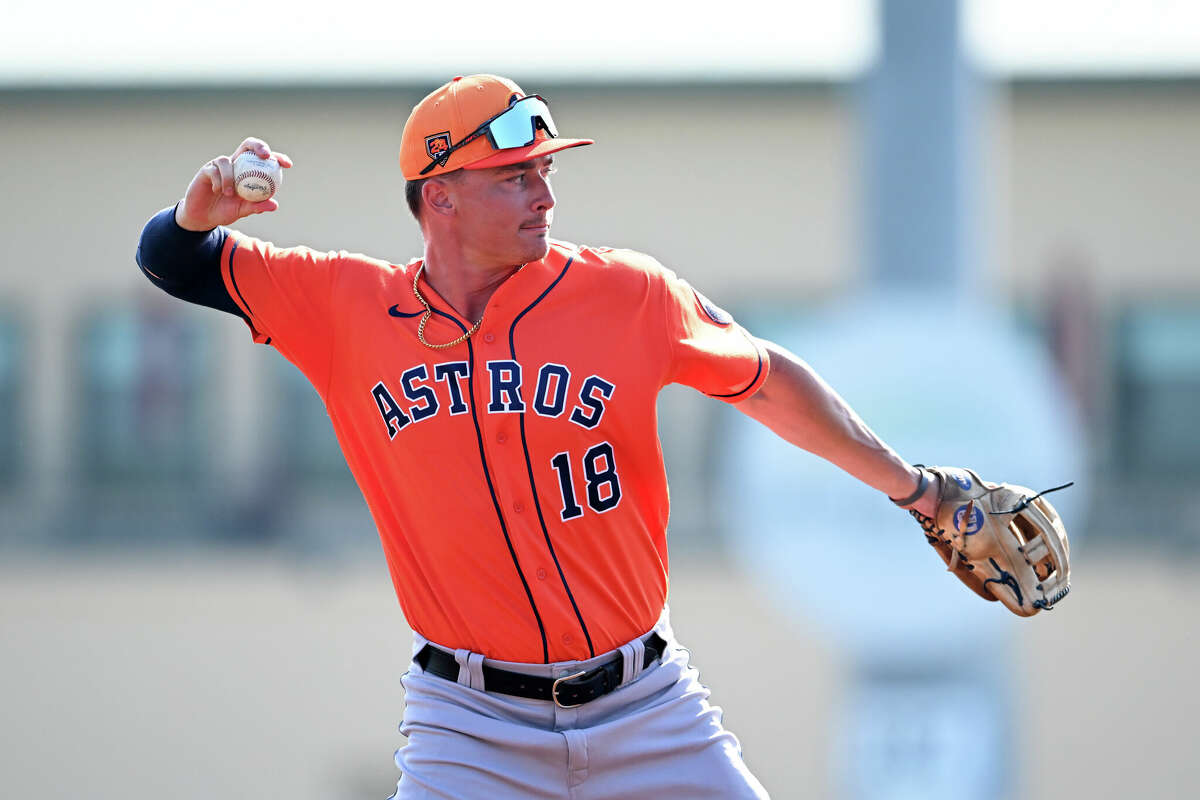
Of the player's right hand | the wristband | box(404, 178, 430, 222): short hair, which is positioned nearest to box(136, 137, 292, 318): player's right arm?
the player's right hand

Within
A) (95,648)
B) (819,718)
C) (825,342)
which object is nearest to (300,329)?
(825,342)

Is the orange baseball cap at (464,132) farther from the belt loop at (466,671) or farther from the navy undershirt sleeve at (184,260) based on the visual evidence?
the belt loop at (466,671)

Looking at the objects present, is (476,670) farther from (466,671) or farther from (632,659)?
(632,659)

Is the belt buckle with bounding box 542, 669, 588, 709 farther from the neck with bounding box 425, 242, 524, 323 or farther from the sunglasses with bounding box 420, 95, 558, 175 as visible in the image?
the sunglasses with bounding box 420, 95, 558, 175

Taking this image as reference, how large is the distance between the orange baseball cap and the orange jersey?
25cm

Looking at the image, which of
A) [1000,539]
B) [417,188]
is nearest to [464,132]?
[417,188]

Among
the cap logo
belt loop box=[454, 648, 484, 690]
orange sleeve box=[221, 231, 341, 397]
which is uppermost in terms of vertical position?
the cap logo

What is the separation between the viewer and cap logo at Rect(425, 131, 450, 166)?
3584 mm

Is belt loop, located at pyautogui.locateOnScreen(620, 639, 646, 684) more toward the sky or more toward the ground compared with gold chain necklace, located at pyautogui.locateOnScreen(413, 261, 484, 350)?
more toward the ground

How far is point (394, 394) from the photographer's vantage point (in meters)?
3.46

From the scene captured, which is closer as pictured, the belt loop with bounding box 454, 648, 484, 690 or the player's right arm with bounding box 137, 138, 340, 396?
the belt loop with bounding box 454, 648, 484, 690

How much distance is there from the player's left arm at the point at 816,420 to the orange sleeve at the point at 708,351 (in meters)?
0.05

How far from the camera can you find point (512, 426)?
3.40 metres

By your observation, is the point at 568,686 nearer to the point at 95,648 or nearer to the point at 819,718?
the point at 819,718
